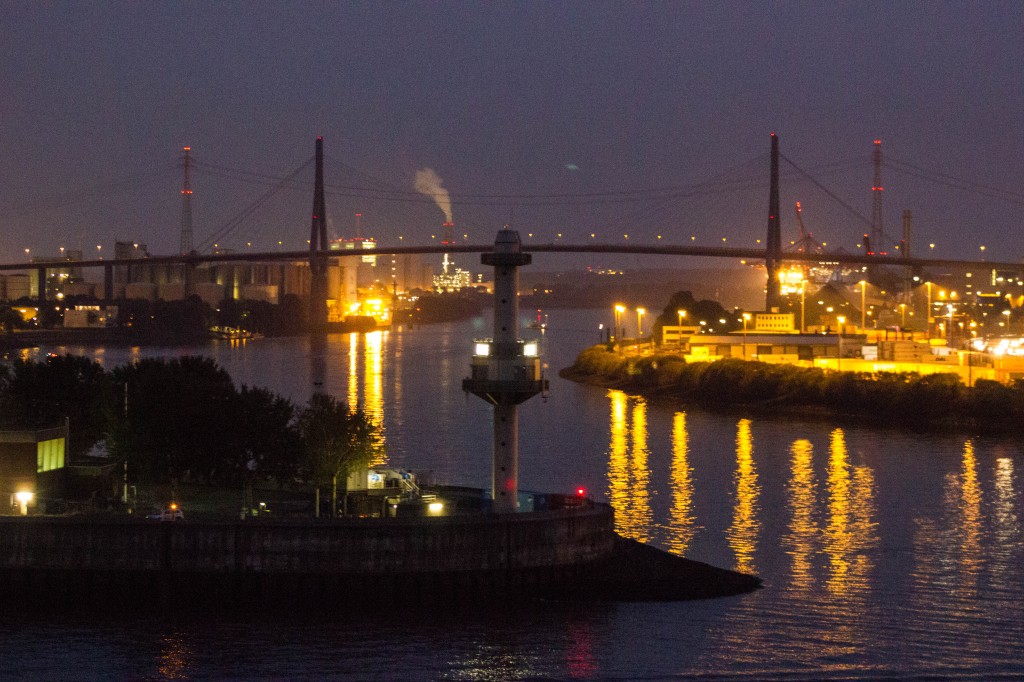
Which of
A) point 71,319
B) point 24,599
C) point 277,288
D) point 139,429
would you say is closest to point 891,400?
point 139,429

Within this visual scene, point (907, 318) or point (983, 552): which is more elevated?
point (907, 318)

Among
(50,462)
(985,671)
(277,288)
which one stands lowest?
(985,671)

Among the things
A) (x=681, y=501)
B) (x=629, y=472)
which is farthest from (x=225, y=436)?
(x=629, y=472)

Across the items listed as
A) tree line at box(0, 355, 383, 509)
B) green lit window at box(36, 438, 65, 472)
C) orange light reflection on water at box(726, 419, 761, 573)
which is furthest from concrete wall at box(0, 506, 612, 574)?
orange light reflection on water at box(726, 419, 761, 573)

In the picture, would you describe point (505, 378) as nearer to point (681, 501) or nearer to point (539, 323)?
point (681, 501)

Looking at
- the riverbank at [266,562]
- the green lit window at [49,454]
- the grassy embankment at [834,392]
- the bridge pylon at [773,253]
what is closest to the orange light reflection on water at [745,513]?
the riverbank at [266,562]

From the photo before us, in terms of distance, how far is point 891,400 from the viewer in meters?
11.8

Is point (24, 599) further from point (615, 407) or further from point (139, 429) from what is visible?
point (615, 407)

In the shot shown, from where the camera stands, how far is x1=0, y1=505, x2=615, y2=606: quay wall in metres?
4.91

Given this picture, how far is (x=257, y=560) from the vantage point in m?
4.91

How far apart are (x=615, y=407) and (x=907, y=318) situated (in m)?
13.1

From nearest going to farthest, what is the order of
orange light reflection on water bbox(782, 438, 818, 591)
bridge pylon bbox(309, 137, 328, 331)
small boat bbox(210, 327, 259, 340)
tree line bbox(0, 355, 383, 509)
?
orange light reflection on water bbox(782, 438, 818, 591), tree line bbox(0, 355, 383, 509), bridge pylon bbox(309, 137, 328, 331), small boat bbox(210, 327, 259, 340)

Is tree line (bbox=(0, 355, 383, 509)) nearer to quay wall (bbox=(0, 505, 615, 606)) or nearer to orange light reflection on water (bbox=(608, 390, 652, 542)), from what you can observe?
quay wall (bbox=(0, 505, 615, 606))

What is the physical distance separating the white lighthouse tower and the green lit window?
166 cm
